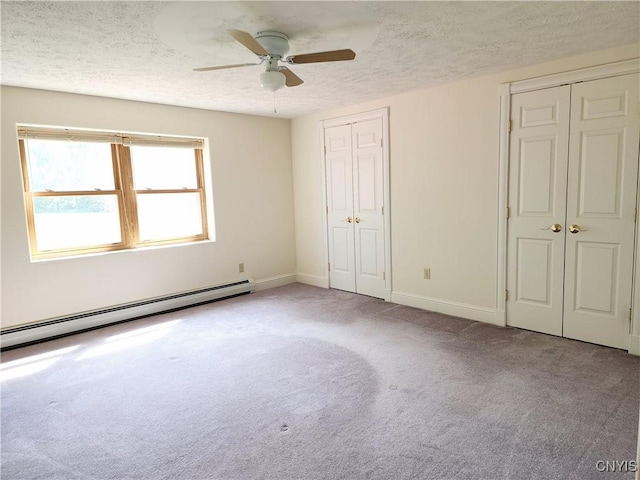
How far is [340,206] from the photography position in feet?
16.9

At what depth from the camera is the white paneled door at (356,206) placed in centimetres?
467

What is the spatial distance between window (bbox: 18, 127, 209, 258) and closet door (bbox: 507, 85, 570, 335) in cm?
362

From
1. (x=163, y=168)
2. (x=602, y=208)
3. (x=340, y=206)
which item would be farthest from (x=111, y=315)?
(x=602, y=208)

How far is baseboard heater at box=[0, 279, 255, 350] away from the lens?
3589 millimetres

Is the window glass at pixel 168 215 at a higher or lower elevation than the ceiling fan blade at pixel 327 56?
lower

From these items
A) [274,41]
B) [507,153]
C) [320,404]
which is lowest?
[320,404]

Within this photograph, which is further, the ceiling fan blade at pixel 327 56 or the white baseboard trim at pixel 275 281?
the white baseboard trim at pixel 275 281

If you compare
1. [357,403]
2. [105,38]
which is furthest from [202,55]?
[357,403]

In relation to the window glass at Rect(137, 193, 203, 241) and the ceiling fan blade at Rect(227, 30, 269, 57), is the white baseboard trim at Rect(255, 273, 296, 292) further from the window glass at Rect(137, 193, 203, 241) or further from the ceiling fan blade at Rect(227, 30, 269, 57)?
the ceiling fan blade at Rect(227, 30, 269, 57)

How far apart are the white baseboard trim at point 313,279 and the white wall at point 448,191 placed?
1182 mm

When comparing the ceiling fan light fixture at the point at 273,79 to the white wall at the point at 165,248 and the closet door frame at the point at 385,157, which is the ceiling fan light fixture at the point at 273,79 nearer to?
the closet door frame at the point at 385,157

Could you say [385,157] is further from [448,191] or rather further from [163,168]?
[163,168]

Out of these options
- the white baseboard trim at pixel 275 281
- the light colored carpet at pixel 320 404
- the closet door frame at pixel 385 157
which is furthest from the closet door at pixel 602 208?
the white baseboard trim at pixel 275 281

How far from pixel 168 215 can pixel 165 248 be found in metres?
0.43
